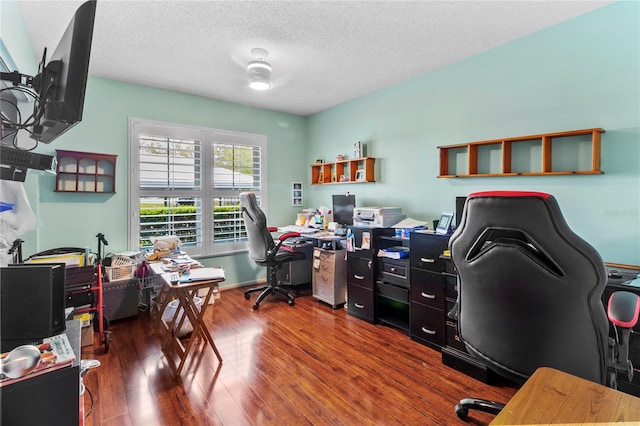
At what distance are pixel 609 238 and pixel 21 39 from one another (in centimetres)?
452

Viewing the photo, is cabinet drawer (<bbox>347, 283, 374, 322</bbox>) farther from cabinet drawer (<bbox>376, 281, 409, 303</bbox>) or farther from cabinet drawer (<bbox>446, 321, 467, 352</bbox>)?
cabinet drawer (<bbox>446, 321, 467, 352</bbox>)

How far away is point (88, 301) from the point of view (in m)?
2.55

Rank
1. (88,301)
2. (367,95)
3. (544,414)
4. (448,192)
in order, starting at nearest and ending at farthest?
(544,414) → (88,301) → (448,192) → (367,95)

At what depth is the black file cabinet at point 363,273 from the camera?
328cm

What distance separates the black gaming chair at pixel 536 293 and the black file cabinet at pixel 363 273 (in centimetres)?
175

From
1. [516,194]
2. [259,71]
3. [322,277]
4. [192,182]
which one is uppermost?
[259,71]

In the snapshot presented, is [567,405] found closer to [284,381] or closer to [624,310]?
[624,310]

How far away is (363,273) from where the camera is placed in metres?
3.38

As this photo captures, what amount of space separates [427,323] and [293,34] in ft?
8.86

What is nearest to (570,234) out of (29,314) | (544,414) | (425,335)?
(544,414)

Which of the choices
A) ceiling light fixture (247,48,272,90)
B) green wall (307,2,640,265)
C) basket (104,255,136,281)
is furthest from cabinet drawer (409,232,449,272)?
Result: basket (104,255,136,281)

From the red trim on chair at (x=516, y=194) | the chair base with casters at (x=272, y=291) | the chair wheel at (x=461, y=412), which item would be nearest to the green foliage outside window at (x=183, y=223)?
the chair base with casters at (x=272, y=291)

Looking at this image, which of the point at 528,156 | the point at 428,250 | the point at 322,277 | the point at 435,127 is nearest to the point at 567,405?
the point at 428,250

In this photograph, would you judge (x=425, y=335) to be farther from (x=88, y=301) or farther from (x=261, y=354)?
(x=88, y=301)
